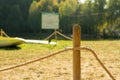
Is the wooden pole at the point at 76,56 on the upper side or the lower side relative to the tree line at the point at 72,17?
upper

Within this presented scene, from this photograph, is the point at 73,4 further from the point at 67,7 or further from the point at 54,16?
the point at 54,16

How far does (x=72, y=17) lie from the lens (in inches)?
1763

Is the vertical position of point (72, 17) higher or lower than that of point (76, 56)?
lower

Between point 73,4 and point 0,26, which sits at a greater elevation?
point 73,4

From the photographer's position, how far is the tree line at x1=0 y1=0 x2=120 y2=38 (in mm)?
44469

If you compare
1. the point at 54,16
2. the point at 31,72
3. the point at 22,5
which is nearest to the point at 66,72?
the point at 31,72

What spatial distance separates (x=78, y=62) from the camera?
4.96 meters

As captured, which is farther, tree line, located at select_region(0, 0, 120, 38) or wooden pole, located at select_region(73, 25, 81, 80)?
tree line, located at select_region(0, 0, 120, 38)

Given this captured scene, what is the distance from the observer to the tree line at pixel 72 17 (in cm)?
4447

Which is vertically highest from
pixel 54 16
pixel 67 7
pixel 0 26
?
pixel 54 16

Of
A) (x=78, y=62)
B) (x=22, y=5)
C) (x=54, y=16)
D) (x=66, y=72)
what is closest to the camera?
(x=78, y=62)

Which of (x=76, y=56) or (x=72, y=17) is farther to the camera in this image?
(x=72, y=17)

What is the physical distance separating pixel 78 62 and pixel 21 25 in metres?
43.9

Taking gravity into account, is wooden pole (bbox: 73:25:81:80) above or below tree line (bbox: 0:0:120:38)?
above
